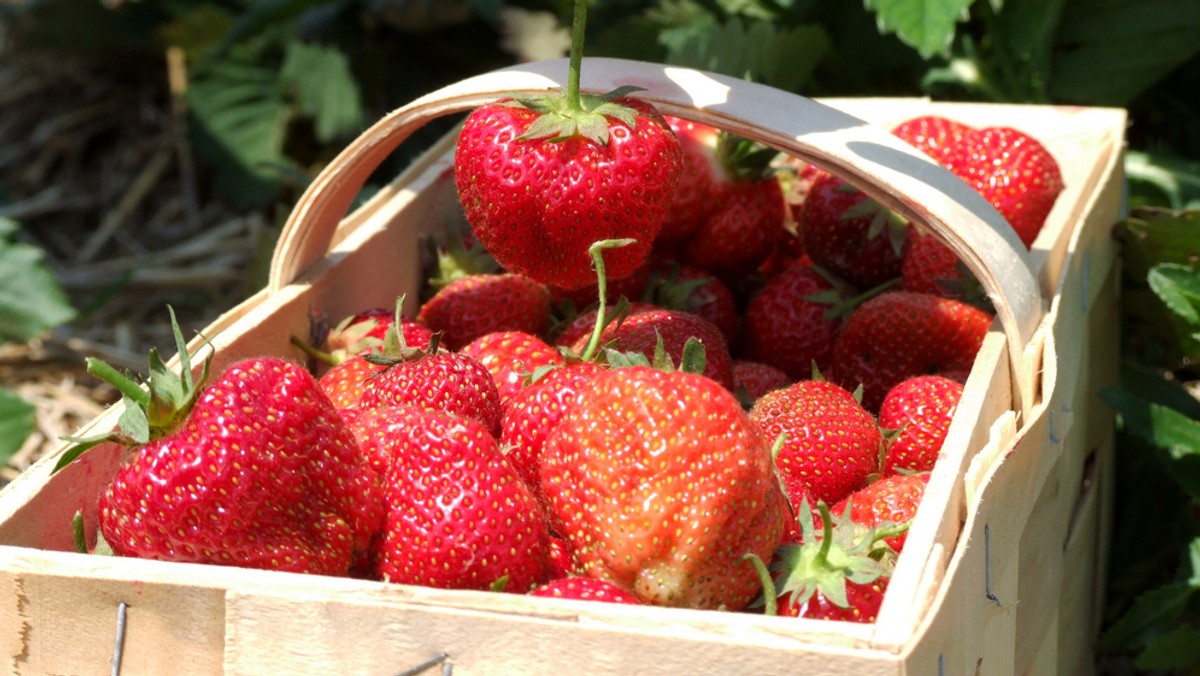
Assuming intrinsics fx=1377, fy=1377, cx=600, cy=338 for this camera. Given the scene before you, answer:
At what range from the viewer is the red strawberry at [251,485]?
3.01 ft

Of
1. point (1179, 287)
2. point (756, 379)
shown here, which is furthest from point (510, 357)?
point (1179, 287)

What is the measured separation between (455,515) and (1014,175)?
841mm

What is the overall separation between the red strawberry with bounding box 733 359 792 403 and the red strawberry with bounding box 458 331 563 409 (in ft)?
0.68

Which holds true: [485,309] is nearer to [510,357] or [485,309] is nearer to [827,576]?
[510,357]

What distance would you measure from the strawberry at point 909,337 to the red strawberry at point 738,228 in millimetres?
203

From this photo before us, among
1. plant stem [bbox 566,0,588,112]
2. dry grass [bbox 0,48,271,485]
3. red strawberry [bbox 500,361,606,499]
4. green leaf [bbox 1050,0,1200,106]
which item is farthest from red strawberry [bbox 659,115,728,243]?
dry grass [bbox 0,48,271,485]

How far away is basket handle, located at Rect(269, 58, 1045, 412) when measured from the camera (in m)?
1.14

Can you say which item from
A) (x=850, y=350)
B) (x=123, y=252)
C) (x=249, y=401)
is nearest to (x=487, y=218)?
(x=249, y=401)

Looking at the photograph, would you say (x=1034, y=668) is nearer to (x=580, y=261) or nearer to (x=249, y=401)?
(x=580, y=261)

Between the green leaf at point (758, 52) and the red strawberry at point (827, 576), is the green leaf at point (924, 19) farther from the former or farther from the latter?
the red strawberry at point (827, 576)

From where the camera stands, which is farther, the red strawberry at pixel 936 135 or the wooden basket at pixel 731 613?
the red strawberry at pixel 936 135

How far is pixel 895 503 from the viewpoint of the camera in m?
1.09

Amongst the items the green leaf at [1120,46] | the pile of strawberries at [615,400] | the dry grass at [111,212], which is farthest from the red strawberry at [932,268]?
the dry grass at [111,212]

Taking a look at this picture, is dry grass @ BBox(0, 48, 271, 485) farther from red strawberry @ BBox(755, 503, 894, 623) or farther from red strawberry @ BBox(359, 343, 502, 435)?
red strawberry @ BBox(755, 503, 894, 623)
